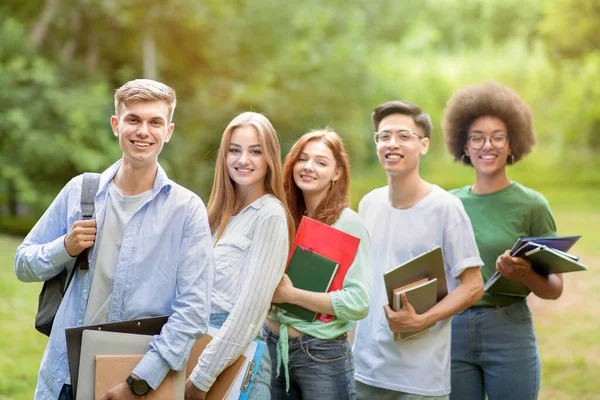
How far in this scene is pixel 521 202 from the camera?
2707 millimetres

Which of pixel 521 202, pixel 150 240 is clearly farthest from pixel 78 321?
pixel 521 202

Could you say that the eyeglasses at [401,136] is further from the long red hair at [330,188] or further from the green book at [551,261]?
the green book at [551,261]

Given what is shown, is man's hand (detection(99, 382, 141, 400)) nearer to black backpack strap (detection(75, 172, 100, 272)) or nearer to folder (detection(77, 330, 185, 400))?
folder (detection(77, 330, 185, 400))

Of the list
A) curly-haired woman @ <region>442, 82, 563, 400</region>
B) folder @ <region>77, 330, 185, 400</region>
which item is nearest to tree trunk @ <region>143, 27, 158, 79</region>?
curly-haired woman @ <region>442, 82, 563, 400</region>

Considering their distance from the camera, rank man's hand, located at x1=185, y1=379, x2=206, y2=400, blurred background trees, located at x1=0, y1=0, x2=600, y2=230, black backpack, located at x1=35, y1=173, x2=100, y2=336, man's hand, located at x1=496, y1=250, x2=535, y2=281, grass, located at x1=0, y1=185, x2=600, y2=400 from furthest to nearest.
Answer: blurred background trees, located at x1=0, y1=0, x2=600, y2=230, grass, located at x1=0, y1=185, x2=600, y2=400, man's hand, located at x1=496, y1=250, x2=535, y2=281, man's hand, located at x1=185, y1=379, x2=206, y2=400, black backpack, located at x1=35, y1=173, x2=100, y2=336

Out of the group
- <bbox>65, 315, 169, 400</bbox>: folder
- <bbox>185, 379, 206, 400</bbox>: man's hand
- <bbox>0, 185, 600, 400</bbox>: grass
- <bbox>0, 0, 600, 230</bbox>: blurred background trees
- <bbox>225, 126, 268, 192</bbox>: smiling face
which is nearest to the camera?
<bbox>65, 315, 169, 400</bbox>: folder

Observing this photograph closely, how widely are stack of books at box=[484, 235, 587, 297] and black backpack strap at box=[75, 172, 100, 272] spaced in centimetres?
144

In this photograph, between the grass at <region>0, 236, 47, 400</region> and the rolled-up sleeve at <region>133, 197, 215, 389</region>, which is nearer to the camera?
the rolled-up sleeve at <region>133, 197, 215, 389</region>

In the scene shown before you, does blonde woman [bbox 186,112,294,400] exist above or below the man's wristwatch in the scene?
above

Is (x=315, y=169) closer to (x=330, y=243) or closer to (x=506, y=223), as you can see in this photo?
(x=330, y=243)

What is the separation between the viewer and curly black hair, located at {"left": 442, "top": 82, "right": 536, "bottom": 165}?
113 inches

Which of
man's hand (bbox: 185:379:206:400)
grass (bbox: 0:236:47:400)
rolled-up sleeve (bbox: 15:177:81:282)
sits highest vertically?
rolled-up sleeve (bbox: 15:177:81:282)

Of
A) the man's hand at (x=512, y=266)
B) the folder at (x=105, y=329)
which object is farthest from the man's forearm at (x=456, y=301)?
the folder at (x=105, y=329)

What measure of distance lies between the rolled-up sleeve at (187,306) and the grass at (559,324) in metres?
3.32
